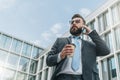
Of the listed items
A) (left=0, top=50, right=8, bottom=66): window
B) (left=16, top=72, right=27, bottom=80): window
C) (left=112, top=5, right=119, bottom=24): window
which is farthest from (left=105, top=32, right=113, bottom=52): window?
(left=0, top=50, right=8, bottom=66): window

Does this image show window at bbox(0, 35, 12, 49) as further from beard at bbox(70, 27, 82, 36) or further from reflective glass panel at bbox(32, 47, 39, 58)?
beard at bbox(70, 27, 82, 36)

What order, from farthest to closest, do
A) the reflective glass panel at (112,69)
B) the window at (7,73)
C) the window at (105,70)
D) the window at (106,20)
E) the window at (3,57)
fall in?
the window at (3,57)
the window at (7,73)
the window at (106,20)
the window at (105,70)
the reflective glass panel at (112,69)

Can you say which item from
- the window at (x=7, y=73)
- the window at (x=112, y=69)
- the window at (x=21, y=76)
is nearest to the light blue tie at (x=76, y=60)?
the window at (x=112, y=69)

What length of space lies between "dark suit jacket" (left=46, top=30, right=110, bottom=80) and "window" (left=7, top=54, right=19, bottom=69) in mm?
23164

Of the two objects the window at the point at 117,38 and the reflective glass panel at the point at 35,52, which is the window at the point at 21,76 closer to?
the reflective glass panel at the point at 35,52

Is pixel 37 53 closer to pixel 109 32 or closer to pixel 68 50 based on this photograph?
pixel 109 32

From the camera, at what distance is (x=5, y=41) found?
82.4ft

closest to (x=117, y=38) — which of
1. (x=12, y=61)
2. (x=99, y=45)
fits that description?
(x=12, y=61)

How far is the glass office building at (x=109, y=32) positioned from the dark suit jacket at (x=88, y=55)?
503 inches

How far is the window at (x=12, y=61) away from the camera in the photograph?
976 inches

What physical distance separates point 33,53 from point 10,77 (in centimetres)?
442

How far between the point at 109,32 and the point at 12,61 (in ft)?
41.7

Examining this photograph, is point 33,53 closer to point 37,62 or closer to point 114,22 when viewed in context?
point 37,62

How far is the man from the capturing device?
2.05 meters
